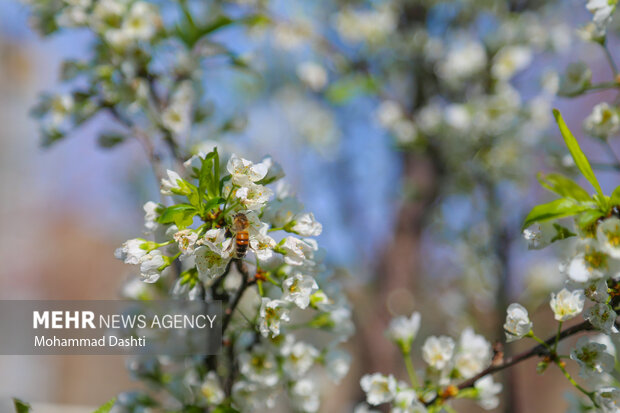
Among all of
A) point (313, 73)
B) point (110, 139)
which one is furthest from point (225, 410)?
point (313, 73)

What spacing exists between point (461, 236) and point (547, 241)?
2.03 meters

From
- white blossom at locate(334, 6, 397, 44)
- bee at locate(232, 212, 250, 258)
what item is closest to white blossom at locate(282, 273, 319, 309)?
bee at locate(232, 212, 250, 258)

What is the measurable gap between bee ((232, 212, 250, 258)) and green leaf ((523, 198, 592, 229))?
398 millimetres

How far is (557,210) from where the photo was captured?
698mm

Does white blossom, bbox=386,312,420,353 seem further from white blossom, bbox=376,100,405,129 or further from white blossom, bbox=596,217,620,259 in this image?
white blossom, bbox=376,100,405,129

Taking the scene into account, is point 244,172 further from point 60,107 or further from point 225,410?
point 60,107

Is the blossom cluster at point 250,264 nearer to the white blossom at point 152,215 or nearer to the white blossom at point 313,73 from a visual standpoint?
the white blossom at point 152,215

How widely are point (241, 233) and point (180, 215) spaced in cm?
10

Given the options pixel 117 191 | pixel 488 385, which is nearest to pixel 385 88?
pixel 488 385

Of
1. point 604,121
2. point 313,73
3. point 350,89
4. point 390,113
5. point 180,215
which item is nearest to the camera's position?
point 180,215

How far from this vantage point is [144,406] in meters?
1.09

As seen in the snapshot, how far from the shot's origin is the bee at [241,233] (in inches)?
27.5

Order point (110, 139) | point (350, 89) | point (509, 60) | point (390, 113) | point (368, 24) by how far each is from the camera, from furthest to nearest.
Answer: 1. point (368, 24)
2. point (390, 113)
3. point (509, 60)
4. point (350, 89)
5. point (110, 139)

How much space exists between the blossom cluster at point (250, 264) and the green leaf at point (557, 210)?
32 cm
